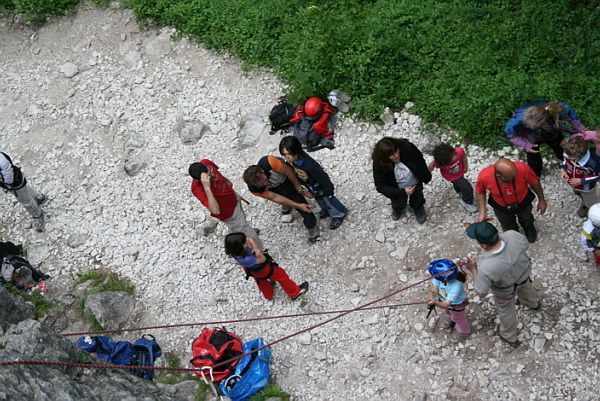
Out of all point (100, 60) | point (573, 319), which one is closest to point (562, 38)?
point (573, 319)

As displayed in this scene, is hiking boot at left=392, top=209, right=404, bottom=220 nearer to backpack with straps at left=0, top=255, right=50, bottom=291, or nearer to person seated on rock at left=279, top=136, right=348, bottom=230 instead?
person seated on rock at left=279, top=136, right=348, bottom=230

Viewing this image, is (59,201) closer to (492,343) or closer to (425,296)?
(425,296)

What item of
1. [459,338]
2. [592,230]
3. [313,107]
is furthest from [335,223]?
[592,230]

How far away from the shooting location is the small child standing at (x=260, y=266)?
6.64 m

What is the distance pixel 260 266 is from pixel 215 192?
1.14 meters

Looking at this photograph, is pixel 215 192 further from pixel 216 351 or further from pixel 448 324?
pixel 448 324

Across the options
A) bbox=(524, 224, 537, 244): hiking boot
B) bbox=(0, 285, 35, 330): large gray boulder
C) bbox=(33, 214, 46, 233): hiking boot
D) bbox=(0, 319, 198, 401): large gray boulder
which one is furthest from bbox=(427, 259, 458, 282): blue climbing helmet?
bbox=(33, 214, 46, 233): hiking boot

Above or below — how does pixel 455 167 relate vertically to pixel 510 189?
below

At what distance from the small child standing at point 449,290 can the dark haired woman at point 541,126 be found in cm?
227

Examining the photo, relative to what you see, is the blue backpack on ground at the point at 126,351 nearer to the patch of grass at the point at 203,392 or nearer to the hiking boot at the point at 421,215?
the patch of grass at the point at 203,392

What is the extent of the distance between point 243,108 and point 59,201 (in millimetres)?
3783

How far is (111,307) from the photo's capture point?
822 centimetres

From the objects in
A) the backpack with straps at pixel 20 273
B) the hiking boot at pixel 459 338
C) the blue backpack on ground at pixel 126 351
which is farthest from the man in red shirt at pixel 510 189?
the backpack with straps at pixel 20 273

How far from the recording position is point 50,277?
909cm
